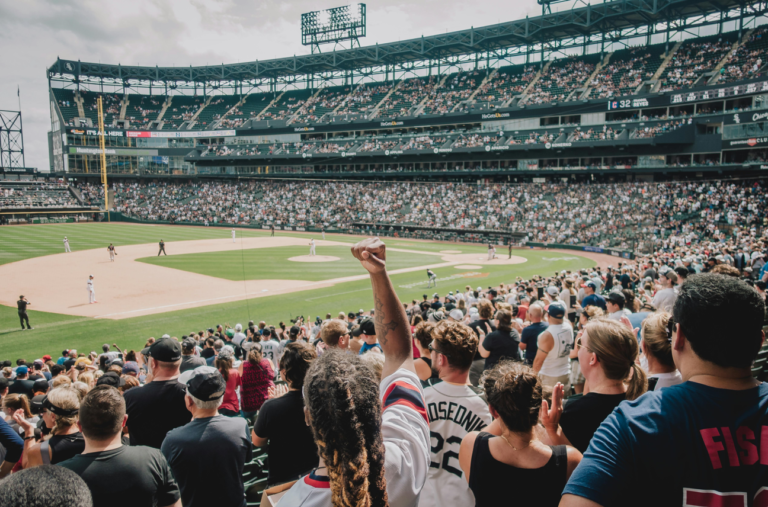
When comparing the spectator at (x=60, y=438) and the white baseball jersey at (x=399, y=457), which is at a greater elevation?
the white baseball jersey at (x=399, y=457)

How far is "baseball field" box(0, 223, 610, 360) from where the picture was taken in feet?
61.0

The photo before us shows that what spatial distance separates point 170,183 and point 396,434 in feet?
280

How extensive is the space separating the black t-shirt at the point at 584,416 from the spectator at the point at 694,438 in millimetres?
1438

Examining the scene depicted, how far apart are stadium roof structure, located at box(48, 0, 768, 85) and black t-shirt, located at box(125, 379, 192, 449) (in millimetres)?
56461

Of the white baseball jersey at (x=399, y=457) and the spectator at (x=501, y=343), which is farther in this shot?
the spectator at (x=501, y=343)

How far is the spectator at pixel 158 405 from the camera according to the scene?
4.81 metres

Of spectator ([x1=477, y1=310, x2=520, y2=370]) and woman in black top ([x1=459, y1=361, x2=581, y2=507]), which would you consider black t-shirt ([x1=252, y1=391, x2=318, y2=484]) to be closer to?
woman in black top ([x1=459, y1=361, x2=581, y2=507])

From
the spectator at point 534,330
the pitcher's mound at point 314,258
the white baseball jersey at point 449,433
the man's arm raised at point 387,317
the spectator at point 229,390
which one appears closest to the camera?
the man's arm raised at point 387,317

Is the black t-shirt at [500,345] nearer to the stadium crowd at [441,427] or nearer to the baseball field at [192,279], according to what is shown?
the stadium crowd at [441,427]

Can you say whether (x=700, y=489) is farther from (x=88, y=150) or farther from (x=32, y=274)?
(x=88, y=150)

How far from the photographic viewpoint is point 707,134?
40031mm

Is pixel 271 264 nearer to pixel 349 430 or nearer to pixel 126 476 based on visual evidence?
pixel 126 476

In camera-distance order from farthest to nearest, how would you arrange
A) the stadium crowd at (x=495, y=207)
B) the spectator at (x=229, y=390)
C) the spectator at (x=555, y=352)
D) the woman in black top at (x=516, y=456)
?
the stadium crowd at (x=495, y=207), the spectator at (x=555, y=352), the spectator at (x=229, y=390), the woman in black top at (x=516, y=456)

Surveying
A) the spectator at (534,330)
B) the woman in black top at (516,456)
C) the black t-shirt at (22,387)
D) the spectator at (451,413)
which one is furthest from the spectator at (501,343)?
the black t-shirt at (22,387)
